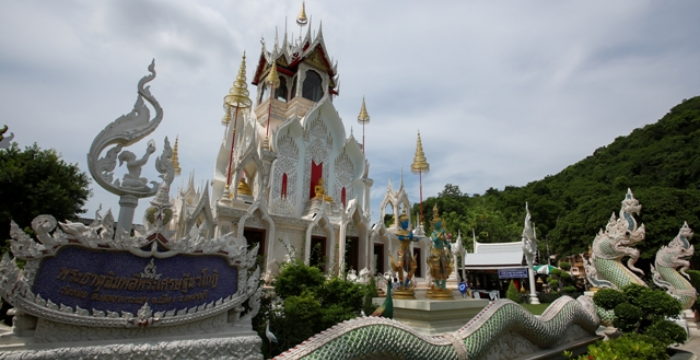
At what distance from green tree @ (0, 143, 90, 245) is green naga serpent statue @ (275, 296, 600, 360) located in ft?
47.8

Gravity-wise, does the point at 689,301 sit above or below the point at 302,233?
below

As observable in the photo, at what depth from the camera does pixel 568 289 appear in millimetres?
23266

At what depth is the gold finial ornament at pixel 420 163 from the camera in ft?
87.5

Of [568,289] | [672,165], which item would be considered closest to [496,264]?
[568,289]

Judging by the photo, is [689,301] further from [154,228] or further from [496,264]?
[496,264]

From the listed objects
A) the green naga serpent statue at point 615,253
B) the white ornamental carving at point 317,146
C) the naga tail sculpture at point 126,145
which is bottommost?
the green naga serpent statue at point 615,253

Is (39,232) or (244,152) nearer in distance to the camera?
(39,232)

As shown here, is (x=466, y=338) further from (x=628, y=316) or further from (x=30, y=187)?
(x=30, y=187)

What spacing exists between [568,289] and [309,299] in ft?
69.4

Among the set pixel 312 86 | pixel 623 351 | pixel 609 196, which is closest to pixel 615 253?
pixel 623 351

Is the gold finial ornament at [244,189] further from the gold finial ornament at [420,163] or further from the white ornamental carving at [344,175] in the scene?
the gold finial ornament at [420,163]

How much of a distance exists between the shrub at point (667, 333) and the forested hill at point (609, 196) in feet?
79.0

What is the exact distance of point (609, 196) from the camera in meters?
35.1

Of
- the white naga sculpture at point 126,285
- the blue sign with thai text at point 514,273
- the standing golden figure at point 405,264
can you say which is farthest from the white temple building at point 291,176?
the blue sign with thai text at point 514,273
